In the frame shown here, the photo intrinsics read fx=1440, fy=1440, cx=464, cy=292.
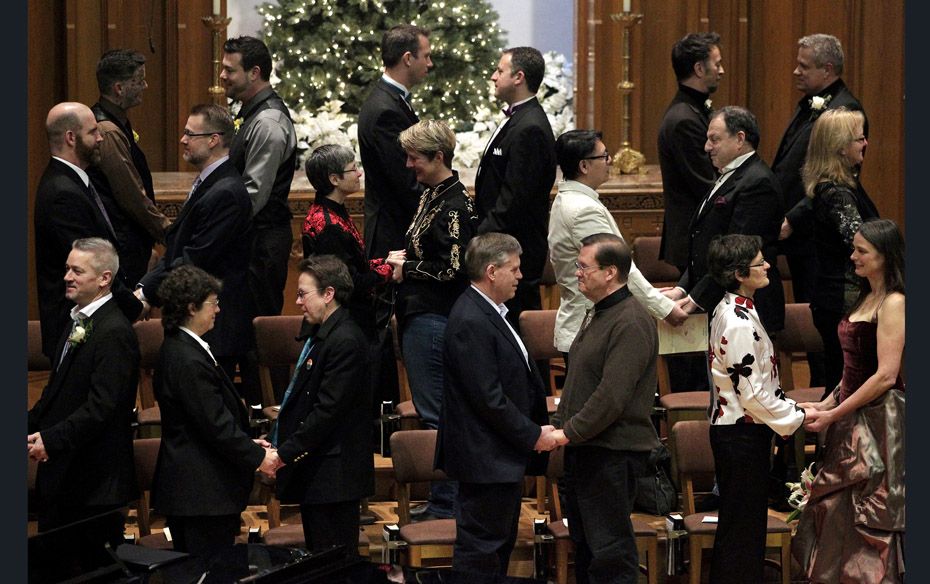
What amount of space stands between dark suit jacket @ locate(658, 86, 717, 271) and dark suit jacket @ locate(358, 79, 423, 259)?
1.41 m

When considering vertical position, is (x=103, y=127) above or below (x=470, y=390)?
above

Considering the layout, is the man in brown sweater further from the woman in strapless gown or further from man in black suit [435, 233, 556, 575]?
the woman in strapless gown

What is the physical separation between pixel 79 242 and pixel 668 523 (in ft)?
8.44

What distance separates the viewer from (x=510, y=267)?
5.30 meters

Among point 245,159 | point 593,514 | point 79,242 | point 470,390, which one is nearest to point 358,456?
point 470,390

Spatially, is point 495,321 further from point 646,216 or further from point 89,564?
point 646,216

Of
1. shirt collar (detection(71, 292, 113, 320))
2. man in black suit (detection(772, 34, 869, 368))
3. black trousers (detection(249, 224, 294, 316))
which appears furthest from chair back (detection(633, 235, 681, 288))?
shirt collar (detection(71, 292, 113, 320))

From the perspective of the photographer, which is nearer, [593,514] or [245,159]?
[593,514]

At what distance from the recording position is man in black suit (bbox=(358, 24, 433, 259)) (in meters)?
6.57

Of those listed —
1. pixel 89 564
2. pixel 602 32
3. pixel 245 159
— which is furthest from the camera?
pixel 602 32

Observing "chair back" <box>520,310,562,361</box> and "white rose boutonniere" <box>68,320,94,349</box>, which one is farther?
"chair back" <box>520,310,562,361</box>

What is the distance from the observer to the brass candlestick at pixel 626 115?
9.46m

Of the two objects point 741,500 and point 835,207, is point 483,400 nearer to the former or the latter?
point 741,500

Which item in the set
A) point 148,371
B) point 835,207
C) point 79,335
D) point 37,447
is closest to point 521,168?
point 835,207
